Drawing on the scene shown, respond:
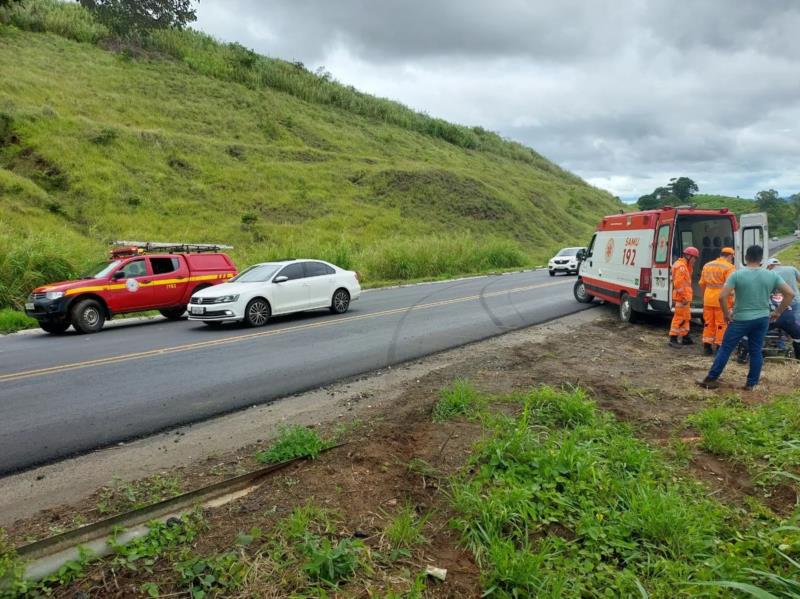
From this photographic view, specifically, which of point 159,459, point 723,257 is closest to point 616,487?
point 159,459

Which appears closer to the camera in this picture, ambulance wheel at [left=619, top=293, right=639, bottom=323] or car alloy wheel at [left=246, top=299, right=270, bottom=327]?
ambulance wheel at [left=619, top=293, right=639, bottom=323]

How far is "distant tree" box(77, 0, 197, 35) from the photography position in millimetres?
3889

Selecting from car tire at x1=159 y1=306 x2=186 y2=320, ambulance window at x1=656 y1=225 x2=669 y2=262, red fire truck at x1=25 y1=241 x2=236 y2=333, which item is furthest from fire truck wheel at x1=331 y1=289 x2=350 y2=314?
ambulance window at x1=656 y1=225 x2=669 y2=262

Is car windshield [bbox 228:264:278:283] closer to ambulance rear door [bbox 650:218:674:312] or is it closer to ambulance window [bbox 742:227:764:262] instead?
ambulance rear door [bbox 650:218:674:312]

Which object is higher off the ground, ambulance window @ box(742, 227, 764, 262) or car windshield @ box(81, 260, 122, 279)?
ambulance window @ box(742, 227, 764, 262)

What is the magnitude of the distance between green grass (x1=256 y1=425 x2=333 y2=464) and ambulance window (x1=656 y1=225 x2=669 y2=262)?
819cm

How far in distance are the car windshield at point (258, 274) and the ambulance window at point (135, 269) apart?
97.2 inches

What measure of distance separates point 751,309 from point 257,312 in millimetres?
9274

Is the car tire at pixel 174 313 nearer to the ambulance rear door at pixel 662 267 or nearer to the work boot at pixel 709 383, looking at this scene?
the ambulance rear door at pixel 662 267

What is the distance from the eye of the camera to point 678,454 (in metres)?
4.43

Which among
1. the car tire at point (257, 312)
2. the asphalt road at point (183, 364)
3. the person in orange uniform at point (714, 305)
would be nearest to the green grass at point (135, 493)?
the asphalt road at point (183, 364)

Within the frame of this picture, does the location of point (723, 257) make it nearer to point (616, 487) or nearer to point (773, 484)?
point (773, 484)

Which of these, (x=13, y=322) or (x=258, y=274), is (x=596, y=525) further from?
(x=13, y=322)

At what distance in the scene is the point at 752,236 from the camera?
10.6m
